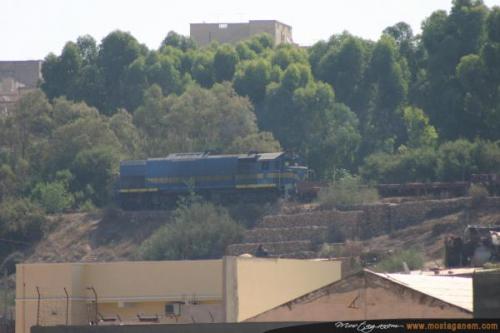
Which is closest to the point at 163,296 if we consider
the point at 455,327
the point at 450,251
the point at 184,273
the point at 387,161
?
the point at 184,273

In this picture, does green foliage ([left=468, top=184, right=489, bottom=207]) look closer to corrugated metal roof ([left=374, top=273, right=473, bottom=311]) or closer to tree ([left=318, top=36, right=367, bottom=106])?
tree ([left=318, top=36, right=367, bottom=106])

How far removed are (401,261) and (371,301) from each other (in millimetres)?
29421

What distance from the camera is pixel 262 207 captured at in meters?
66.8

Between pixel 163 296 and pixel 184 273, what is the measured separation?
0.48 m

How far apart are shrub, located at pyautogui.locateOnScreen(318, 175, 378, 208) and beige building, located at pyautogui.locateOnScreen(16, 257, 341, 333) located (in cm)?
3807

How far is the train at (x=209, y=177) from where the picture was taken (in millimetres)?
67312

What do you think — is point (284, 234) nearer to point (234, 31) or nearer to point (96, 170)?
point (96, 170)

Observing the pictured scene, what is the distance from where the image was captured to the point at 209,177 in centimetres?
6962

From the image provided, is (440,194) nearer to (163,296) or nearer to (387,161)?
(387,161)

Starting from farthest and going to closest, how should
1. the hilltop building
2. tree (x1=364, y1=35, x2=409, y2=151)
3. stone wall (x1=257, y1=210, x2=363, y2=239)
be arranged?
the hilltop building → tree (x1=364, y1=35, x2=409, y2=151) → stone wall (x1=257, y1=210, x2=363, y2=239)

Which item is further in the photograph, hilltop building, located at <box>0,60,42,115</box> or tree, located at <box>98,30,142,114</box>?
hilltop building, located at <box>0,60,42,115</box>

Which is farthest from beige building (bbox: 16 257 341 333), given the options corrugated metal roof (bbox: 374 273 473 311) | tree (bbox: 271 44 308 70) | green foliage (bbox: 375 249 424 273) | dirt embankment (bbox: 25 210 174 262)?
tree (bbox: 271 44 308 70)

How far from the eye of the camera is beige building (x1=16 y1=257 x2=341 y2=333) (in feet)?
83.7

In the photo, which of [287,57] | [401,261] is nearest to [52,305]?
[401,261]
